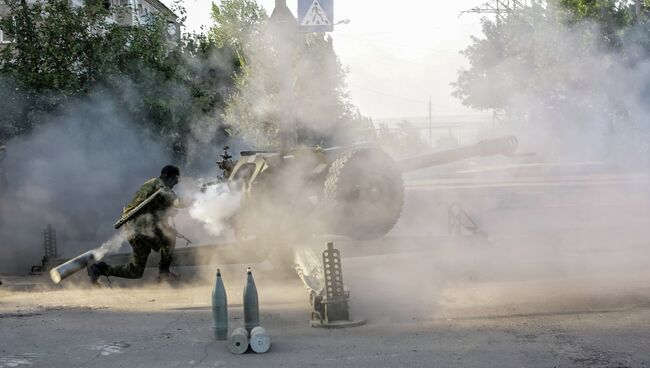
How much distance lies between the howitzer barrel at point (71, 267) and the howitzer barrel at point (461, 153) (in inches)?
153

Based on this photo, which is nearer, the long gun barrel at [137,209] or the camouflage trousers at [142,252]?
the long gun barrel at [137,209]

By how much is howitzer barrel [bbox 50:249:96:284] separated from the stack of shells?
302 centimetres

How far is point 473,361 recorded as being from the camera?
6.92 metres

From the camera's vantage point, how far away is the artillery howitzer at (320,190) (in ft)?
32.4

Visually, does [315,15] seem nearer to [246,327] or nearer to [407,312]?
[407,312]

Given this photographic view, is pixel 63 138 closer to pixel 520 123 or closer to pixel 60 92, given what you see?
pixel 60 92

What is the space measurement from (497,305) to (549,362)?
93.6 inches

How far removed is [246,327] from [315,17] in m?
5.53

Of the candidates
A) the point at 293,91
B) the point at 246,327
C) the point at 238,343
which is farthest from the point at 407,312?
the point at 293,91

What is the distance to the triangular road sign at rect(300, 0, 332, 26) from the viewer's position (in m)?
12.2

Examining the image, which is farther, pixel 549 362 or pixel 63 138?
pixel 63 138

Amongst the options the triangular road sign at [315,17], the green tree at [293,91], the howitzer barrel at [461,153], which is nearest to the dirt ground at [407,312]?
the howitzer barrel at [461,153]

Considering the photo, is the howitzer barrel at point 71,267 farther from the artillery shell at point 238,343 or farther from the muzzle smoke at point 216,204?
the artillery shell at point 238,343

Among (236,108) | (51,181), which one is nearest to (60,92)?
(51,181)
